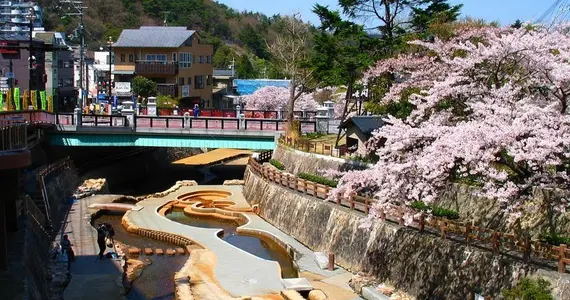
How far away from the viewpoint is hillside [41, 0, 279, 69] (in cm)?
11594

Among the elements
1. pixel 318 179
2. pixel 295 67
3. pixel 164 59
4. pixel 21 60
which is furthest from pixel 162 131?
pixel 164 59

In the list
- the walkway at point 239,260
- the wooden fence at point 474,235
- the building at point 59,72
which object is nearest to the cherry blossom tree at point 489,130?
the wooden fence at point 474,235

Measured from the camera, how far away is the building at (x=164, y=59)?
222 feet

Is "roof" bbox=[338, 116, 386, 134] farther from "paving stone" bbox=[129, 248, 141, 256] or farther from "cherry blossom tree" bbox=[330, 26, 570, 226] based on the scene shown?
"paving stone" bbox=[129, 248, 141, 256]

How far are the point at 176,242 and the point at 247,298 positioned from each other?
33.7 ft

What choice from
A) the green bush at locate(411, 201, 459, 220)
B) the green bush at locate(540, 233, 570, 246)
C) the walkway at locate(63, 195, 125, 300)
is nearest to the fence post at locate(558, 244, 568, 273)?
the green bush at locate(540, 233, 570, 246)

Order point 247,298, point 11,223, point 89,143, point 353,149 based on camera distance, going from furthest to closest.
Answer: point 89,143
point 353,149
point 11,223
point 247,298

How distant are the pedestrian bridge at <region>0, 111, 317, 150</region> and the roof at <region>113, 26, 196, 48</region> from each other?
24.5m

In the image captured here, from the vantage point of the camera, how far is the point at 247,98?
68438 mm

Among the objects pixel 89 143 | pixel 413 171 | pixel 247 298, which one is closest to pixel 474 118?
pixel 413 171

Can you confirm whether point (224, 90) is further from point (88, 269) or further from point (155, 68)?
point (88, 269)

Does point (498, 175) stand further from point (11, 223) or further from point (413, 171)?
point (11, 223)

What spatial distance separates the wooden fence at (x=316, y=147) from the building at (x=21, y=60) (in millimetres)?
26869

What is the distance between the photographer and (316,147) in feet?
126
